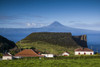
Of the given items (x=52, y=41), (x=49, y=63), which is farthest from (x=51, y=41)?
(x=49, y=63)

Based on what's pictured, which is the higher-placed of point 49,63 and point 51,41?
point 51,41

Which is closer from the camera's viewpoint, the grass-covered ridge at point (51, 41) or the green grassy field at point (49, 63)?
the green grassy field at point (49, 63)

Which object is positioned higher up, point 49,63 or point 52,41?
point 52,41

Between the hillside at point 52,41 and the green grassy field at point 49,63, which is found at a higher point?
the hillside at point 52,41

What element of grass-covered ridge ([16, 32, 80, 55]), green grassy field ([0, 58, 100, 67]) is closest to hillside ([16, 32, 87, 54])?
grass-covered ridge ([16, 32, 80, 55])

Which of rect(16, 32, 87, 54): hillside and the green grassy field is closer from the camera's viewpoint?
the green grassy field

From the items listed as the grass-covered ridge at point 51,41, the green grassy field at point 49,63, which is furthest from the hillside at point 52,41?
the green grassy field at point 49,63

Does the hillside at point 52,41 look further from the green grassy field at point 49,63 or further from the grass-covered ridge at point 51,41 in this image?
the green grassy field at point 49,63

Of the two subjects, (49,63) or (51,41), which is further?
(51,41)

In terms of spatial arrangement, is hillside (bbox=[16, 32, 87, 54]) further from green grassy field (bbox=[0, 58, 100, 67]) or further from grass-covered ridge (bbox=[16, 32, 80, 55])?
green grassy field (bbox=[0, 58, 100, 67])

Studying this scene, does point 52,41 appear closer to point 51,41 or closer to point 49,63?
→ point 51,41

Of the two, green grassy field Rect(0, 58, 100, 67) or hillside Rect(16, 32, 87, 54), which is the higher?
hillside Rect(16, 32, 87, 54)

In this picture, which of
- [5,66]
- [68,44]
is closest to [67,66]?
[5,66]

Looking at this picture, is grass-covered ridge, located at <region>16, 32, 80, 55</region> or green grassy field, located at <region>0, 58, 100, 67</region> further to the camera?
grass-covered ridge, located at <region>16, 32, 80, 55</region>
